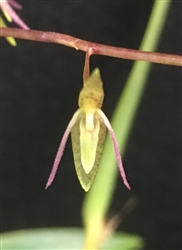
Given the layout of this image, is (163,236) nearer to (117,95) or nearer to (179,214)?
(179,214)

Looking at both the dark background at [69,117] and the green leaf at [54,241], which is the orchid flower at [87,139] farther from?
the dark background at [69,117]

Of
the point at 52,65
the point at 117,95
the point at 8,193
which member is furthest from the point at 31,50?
the point at 8,193

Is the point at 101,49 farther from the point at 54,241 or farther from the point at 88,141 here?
the point at 54,241

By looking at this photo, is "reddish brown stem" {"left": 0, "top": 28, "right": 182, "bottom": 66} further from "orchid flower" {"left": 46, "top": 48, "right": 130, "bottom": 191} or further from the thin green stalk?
the thin green stalk

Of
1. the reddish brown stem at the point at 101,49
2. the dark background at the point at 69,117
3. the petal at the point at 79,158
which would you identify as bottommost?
the petal at the point at 79,158

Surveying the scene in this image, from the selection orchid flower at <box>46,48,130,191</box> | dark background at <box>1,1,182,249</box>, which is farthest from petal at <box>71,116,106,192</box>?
dark background at <box>1,1,182,249</box>

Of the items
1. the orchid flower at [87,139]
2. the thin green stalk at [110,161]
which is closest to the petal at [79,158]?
the orchid flower at [87,139]
